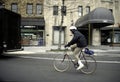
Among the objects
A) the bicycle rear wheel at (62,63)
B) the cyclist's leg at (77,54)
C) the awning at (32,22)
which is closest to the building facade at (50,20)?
the awning at (32,22)

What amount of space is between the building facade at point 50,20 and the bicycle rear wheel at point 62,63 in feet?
96.4

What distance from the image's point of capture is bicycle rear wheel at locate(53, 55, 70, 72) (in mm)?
11539

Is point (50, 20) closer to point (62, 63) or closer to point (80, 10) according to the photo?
point (80, 10)

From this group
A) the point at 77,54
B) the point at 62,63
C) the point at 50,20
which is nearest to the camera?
the point at 77,54

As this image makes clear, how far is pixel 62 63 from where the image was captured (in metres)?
11.6

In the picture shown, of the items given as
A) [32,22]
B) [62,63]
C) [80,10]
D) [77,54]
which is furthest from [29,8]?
[77,54]

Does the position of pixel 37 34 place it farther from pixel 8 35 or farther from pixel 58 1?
pixel 8 35

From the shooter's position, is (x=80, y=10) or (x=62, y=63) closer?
(x=62, y=63)

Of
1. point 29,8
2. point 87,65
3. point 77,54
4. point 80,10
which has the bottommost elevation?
point 87,65

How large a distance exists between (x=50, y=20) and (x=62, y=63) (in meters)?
31.5

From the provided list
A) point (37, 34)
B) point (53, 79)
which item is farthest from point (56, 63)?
point (37, 34)

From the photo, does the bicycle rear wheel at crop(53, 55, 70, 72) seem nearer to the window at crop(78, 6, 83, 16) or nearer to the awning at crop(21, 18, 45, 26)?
the awning at crop(21, 18, 45, 26)

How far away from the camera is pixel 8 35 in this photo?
17.6 m

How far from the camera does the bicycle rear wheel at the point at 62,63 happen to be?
1154 centimetres
